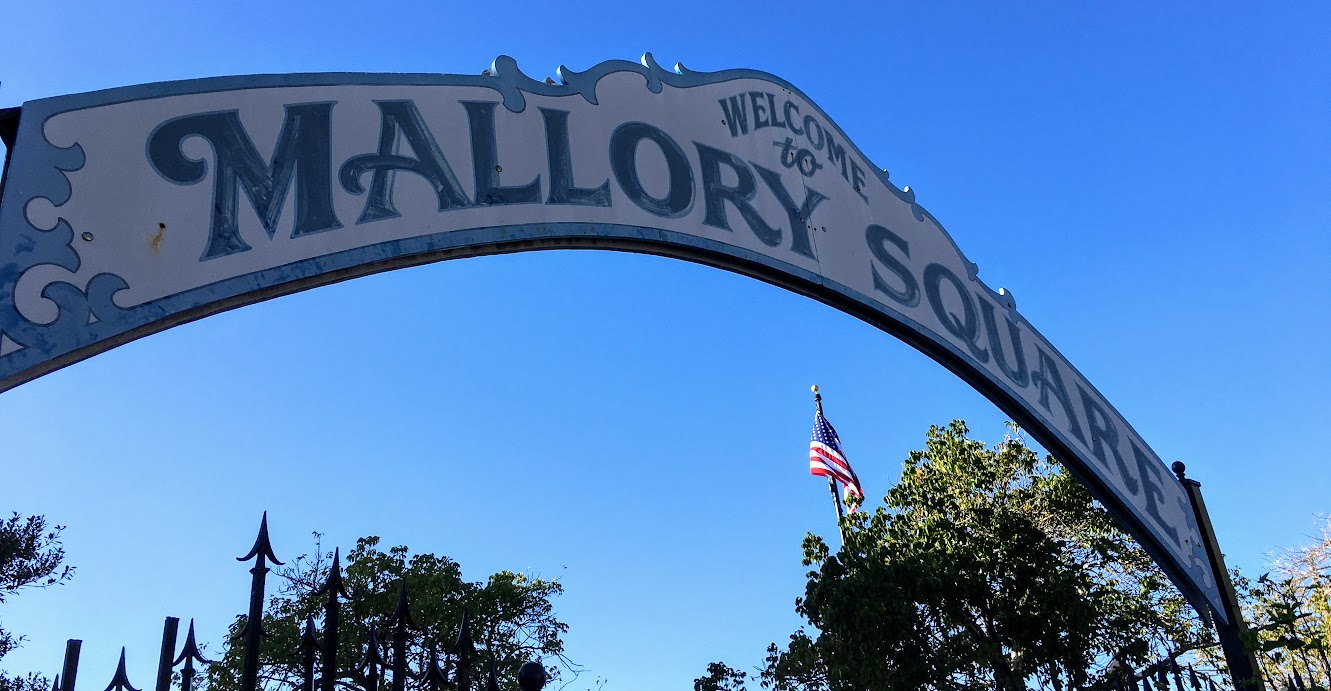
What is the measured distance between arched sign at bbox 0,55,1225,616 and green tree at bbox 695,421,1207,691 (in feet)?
22.1

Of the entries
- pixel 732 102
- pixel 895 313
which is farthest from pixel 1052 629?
pixel 732 102

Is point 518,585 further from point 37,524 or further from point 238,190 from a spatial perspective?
point 238,190

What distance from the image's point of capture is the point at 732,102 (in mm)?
8289

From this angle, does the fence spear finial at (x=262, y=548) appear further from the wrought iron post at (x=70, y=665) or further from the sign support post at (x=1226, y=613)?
the sign support post at (x=1226, y=613)

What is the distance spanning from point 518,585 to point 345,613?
13.0 ft

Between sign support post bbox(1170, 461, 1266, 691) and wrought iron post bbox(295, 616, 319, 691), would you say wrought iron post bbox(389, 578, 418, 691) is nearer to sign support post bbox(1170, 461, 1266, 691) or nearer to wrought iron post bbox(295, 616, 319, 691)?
wrought iron post bbox(295, 616, 319, 691)

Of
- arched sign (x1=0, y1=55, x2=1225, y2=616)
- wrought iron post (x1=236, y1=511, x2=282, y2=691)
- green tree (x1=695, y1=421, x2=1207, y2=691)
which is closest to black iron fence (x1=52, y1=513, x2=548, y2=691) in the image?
wrought iron post (x1=236, y1=511, x2=282, y2=691)

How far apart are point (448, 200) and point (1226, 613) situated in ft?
28.4

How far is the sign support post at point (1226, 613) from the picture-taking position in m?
9.52

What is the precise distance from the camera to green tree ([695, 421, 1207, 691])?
16.2 m

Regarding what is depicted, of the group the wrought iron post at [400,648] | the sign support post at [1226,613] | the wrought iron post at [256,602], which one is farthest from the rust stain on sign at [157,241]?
the sign support post at [1226,613]

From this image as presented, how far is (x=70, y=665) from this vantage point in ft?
14.8

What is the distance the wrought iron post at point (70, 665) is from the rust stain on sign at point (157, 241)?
1705mm

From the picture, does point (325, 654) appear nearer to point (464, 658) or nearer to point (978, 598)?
point (464, 658)
